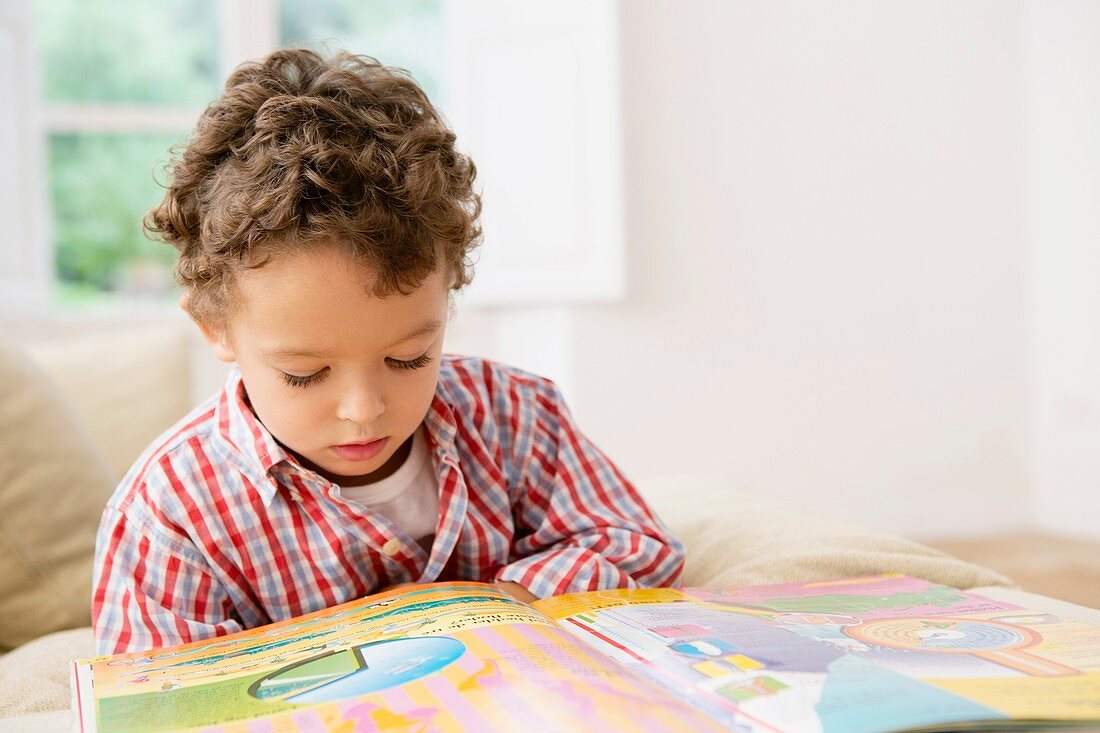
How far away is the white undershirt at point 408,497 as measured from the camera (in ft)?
3.47

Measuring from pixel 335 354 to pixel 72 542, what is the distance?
55 cm

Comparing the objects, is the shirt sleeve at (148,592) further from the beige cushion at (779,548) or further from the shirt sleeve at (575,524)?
the beige cushion at (779,548)

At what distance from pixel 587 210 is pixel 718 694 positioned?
102 inches

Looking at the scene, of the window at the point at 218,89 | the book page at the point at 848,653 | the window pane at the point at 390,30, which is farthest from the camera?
the window pane at the point at 390,30

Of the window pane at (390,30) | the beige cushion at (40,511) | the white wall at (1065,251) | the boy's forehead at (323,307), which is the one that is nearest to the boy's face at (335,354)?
the boy's forehead at (323,307)

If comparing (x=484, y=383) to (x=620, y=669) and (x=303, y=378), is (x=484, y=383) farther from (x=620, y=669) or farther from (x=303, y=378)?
(x=620, y=669)

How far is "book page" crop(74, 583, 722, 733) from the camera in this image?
1.93 ft

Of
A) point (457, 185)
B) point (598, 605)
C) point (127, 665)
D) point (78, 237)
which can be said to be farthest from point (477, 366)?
point (78, 237)

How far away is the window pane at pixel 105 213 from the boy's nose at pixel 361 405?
2.64m

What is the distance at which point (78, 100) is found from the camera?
3.30 metres

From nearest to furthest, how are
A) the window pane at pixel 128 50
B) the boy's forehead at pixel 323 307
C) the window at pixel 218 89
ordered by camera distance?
the boy's forehead at pixel 323 307
the window at pixel 218 89
the window pane at pixel 128 50

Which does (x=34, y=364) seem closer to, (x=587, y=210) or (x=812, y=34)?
(x=587, y=210)

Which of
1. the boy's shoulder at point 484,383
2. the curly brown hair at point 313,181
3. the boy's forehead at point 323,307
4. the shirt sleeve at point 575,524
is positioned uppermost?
the curly brown hair at point 313,181

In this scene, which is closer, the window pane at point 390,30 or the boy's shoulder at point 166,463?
the boy's shoulder at point 166,463
